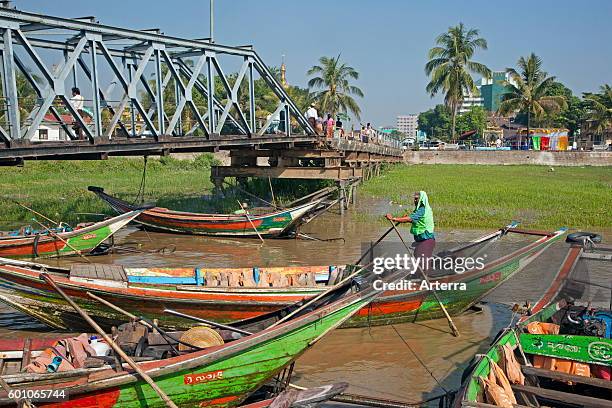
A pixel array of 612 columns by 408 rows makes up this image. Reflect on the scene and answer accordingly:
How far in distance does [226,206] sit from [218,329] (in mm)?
14511

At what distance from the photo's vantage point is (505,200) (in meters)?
22.6

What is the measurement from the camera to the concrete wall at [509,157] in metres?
47.2

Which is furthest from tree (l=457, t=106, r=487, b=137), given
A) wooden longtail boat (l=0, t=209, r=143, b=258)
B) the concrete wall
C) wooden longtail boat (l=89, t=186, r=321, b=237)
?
wooden longtail boat (l=0, t=209, r=143, b=258)

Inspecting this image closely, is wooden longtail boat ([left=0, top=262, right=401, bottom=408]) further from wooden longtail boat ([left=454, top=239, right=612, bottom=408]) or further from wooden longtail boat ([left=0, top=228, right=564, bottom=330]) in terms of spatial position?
wooden longtail boat ([left=0, top=228, right=564, bottom=330])

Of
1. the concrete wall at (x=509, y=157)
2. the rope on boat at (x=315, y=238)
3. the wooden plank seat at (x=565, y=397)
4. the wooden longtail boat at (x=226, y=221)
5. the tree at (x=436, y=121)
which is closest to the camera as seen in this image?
the wooden plank seat at (x=565, y=397)

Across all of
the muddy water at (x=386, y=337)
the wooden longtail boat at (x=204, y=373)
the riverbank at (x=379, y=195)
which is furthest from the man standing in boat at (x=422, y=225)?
the riverbank at (x=379, y=195)

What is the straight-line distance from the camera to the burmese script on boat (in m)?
8.99

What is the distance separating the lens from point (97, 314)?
820 cm

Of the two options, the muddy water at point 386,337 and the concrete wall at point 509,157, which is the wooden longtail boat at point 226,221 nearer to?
the muddy water at point 386,337

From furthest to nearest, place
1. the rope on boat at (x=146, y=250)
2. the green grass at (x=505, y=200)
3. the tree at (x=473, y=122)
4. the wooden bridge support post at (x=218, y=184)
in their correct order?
the tree at (x=473, y=122), the wooden bridge support post at (x=218, y=184), the green grass at (x=505, y=200), the rope on boat at (x=146, y=250)

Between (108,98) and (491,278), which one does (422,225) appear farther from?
(108,98)

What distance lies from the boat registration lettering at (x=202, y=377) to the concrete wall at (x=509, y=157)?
4547 cm

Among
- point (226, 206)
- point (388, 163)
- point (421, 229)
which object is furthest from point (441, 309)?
point (388, 163)

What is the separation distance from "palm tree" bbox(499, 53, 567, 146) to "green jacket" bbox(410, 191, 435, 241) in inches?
1770
